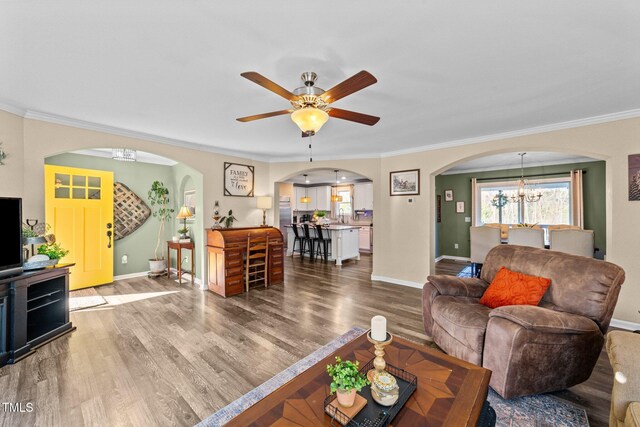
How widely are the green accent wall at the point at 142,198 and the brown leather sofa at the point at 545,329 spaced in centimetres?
536

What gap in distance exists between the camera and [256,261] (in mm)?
4621

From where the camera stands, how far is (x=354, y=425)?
111 centimetres

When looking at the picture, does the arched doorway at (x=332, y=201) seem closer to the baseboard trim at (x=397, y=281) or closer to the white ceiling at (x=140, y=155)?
the baseboard trim at (x=397, y=281)

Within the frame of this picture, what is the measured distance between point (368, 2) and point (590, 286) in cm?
256

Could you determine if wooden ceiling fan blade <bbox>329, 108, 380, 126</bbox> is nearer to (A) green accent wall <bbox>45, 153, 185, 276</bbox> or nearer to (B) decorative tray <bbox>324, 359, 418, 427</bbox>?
(B) decorative tray <bbox>324, 359, 418, 427</bbox>

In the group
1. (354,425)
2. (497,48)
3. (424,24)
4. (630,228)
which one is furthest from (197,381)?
(630,228)

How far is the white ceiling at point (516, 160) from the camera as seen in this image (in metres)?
5.23

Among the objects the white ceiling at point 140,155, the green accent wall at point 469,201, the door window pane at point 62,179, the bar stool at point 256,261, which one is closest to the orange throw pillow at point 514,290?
the bar stool at point 256,261

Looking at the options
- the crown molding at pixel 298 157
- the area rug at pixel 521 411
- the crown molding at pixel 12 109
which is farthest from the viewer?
the crown molding at pixel 298 157

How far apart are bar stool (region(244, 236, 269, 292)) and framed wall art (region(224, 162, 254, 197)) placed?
1050 millimetres

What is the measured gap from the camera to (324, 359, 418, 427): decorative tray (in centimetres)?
112

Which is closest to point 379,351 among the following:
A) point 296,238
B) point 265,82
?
point 265,82

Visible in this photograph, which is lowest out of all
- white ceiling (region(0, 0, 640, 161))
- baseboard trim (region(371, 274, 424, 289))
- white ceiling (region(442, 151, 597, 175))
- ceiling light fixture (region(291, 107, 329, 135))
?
baseboard trim (region(371, 274, 424, 289))

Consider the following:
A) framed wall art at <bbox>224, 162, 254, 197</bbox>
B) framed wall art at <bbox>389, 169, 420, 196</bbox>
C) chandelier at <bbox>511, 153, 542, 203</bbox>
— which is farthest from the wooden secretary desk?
chandelier at <bbox>511, 153, 542, 203</bbox>
